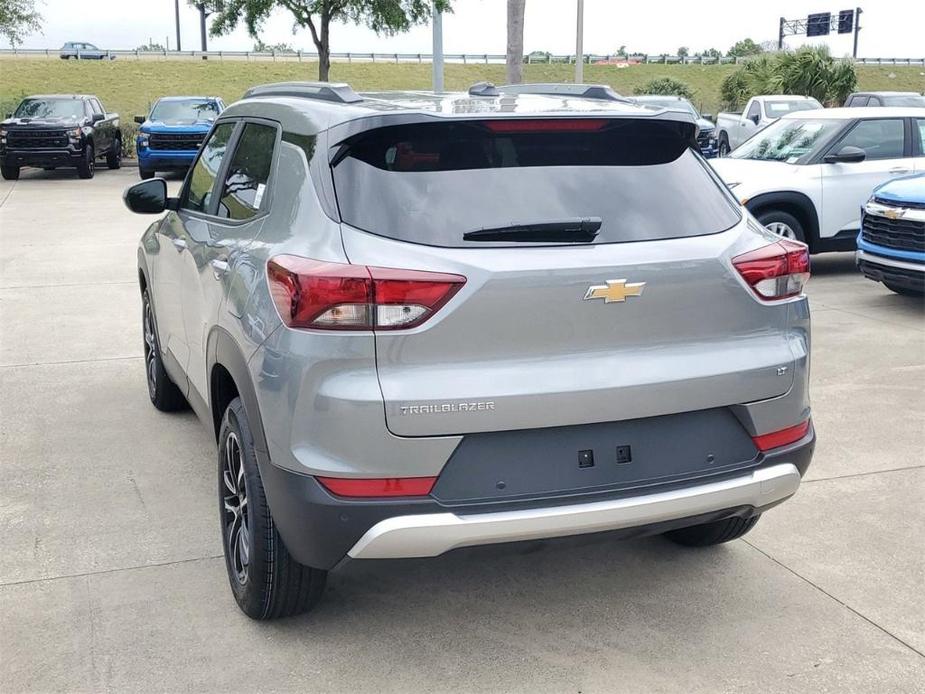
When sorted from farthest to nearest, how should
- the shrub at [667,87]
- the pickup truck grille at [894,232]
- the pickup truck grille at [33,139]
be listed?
the shrub at [667,87] < the pickup truck grille at [33,139] < the pickup truck grille at [894,232]

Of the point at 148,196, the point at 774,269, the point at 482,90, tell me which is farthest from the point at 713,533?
the point at 148,196

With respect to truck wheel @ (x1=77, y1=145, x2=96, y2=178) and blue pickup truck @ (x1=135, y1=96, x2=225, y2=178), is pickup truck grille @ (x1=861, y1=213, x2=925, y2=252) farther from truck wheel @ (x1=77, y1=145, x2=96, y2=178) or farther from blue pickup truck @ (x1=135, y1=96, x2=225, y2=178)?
truck wheel @ (x1=77, y1=145, x2=96, y2=178)

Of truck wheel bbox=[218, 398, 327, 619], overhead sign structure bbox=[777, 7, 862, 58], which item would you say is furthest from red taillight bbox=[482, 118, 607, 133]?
overhead sign structure bbox=[777, 7, 862, 58]

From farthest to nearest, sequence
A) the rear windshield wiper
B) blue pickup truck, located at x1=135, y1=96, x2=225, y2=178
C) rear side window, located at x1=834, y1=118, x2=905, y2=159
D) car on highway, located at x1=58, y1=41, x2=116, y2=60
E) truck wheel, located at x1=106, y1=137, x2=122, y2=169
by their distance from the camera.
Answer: car on highway, located at x1=58, y1=41, x2=116, y2=60 < truck wheel, located at x1=106, y1=137, x2=122, y2=169 < blue pickup truck, located at x1=135, y1=96, x2=225, y2=178 < rear side window, located at x1=834, y1=118, x2=905, y2=159 < the rear windshield wiper

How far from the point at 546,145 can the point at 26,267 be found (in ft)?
31.2

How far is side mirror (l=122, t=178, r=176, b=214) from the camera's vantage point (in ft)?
16.2

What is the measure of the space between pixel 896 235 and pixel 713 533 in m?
5.65

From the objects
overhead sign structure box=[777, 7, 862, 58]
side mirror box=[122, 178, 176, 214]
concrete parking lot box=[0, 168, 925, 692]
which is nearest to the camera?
concrete parking lot box=[0, 168, 925, 692]

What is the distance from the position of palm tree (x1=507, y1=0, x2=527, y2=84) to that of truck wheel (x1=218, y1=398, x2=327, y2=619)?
1782cm

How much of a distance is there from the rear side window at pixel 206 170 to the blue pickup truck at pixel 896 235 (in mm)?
6110

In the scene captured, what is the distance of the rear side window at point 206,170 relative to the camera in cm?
456

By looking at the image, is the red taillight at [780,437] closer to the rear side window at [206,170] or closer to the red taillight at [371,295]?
the red taillight at [371,295]

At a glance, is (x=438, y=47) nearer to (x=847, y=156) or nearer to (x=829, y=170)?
(x=829, y=170)

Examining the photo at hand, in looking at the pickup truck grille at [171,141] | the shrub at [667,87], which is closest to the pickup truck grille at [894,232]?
the pickup truck grille at [171,141]
